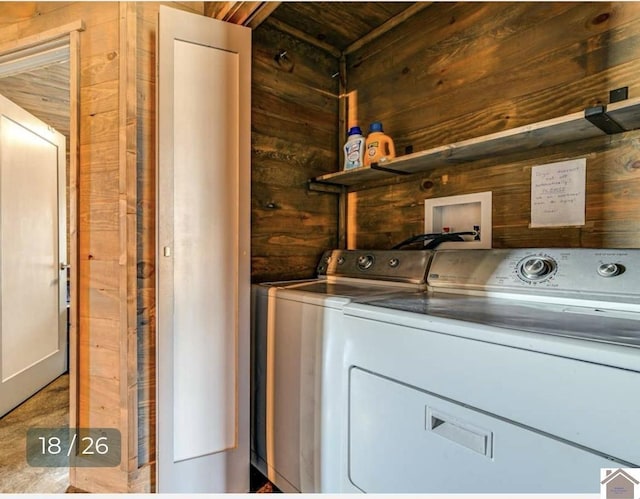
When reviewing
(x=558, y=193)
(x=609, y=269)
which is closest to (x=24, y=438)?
(x=609, y=269)

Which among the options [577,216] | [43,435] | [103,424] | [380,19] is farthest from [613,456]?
[43,435]

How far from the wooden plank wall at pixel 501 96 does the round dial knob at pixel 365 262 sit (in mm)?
239

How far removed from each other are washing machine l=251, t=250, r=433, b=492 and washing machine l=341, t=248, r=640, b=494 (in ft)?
0.27

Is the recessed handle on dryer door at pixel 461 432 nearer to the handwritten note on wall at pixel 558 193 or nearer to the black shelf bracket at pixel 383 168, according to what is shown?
the handwritten note on wall at pixel 558 193

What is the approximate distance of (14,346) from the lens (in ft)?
7.35

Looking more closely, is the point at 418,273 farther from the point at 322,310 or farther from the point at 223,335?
the point at 223,335

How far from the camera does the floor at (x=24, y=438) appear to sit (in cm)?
151

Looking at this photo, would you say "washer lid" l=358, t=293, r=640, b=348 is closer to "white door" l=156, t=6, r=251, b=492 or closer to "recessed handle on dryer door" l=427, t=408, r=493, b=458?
"recessed handle on dryer door" l=427, t=408, r=493, b=458

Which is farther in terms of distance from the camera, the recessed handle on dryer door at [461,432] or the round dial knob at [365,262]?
the round dial knob at [365,262]

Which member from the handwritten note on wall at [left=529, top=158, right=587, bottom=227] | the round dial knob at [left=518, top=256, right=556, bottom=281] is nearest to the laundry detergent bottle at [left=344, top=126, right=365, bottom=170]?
the handwritten note on wall at [left=529, top=158, right=587, bottom=227]

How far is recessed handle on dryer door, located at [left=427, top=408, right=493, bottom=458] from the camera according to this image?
74cm

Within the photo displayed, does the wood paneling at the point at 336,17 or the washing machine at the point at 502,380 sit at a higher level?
the wood paneling at the point at 336,17

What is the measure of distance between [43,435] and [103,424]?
988mm

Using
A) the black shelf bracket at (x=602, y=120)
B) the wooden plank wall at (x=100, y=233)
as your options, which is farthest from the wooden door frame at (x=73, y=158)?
the black shelf bracket at (x=602, y=120)
